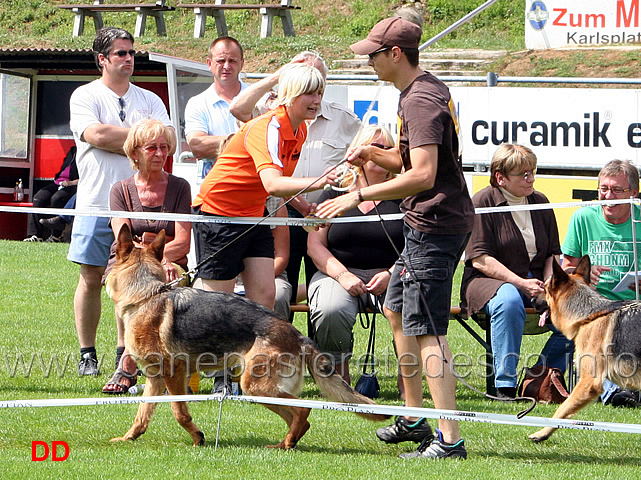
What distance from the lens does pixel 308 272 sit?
6.62 metres

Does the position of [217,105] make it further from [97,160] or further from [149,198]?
[149,198]

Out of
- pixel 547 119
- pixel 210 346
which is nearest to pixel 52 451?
pixel 210 346

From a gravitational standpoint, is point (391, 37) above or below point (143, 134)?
above

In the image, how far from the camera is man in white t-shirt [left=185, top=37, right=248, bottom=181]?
6.64 metres

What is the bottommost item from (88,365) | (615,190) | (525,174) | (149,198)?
(88,365)

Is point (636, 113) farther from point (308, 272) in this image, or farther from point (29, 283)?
point (29, 283)

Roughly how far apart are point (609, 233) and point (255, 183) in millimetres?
2647

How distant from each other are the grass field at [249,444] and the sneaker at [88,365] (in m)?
0.11

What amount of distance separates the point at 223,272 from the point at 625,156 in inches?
286

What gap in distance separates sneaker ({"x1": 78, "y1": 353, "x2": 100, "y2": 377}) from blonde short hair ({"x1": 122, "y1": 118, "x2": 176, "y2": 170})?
1.44 m

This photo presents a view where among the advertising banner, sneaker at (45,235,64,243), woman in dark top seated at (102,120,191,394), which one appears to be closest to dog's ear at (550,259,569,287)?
woman in dark top seated at (102,120,191,394)

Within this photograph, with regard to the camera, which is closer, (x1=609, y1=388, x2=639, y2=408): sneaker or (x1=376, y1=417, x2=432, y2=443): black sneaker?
(x1=376, y1=417, x2=432, y2=443): black sneaker

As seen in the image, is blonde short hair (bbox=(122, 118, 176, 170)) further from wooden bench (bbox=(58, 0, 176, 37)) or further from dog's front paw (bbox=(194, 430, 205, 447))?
wooden bench (bbox=(58, 0, 176, 37))

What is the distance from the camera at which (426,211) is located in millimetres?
4316
